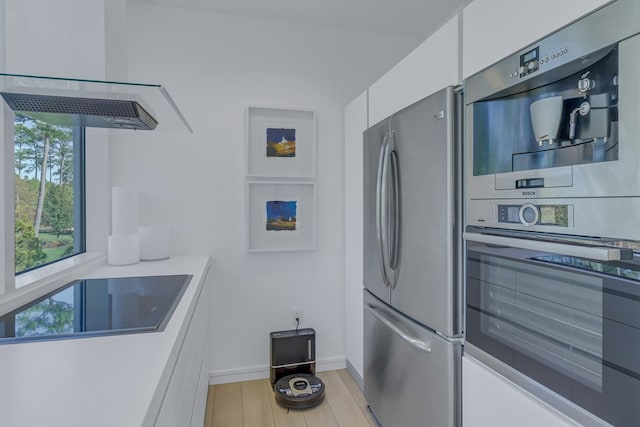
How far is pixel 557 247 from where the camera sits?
893 millimetres

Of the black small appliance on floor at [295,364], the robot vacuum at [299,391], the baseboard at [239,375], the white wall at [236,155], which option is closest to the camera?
the robot vacuum at [299,391]

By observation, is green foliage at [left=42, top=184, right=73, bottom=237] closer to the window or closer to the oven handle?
the window

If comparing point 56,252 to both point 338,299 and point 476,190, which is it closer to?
point 338,299

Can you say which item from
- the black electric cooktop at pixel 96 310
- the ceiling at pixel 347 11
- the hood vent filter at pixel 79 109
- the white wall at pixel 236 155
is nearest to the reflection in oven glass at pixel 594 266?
the black electric cooktop at pixel 96 310

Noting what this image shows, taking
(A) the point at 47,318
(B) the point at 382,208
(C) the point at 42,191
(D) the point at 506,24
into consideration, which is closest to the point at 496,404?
(B) the point at 382,208

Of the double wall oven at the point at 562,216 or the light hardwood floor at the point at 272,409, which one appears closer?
the double wall oven at the point at 562,216

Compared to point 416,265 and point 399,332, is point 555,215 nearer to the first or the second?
point 416,265

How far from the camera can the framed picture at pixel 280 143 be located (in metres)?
2.44

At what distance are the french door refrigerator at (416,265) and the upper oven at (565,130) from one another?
131mm

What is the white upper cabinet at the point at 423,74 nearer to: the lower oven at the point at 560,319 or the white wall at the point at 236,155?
the lower oven at the point at 560,319

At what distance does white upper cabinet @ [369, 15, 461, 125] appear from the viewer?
1.32m

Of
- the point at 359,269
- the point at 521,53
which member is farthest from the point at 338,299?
the point at 521,53

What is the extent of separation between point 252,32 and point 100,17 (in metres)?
1.24

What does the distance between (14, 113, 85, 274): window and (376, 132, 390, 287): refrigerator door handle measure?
1603 millimetres
